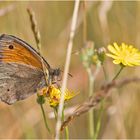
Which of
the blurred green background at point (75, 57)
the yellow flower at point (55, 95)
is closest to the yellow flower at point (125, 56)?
the yellow flower at point (55, 95)

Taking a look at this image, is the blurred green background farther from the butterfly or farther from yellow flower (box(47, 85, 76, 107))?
yellow flower (box(47, 85, 76, 107))

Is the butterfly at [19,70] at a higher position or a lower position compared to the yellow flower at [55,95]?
higher

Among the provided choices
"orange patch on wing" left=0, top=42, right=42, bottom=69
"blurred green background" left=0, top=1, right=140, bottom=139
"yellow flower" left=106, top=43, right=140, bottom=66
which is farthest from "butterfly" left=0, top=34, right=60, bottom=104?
"blurred green background" left=0, top=1, right=140, bottom=139

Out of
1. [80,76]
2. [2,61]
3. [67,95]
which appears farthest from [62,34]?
[67,95]

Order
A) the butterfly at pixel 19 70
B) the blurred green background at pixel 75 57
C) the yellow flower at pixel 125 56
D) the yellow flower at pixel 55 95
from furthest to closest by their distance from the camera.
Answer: the blurred green background at pixel 75 57
the butterfly at pixel 19 70
the yellow flower at pixel 125 56
the yellow flower at pixel 55 95

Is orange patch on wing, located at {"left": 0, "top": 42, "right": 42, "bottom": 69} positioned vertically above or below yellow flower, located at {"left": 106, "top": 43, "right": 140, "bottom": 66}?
above

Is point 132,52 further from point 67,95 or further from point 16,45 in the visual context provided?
point 16,45

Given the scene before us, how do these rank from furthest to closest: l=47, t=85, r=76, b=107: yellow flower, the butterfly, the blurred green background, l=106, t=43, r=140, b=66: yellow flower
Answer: the blurred green background < the butterfly < l=106, t=43, r=140, b=66: yellow flower < l=47, t=85, r=76, b=107: yellow flower

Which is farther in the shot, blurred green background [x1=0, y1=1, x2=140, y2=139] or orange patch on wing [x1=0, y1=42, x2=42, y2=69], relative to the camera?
blurred green background [x1=0, y1=1, x2=140, y2=139]

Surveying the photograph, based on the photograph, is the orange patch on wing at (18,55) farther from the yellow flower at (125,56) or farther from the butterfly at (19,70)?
the yellow flower at (125,56)
